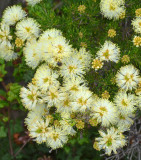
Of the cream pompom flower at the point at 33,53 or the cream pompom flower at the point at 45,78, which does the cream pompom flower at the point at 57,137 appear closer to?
the cream pompom flower at the point at 45,78

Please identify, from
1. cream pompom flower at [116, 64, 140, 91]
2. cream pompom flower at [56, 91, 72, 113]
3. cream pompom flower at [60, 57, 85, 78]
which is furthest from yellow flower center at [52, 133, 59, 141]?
cream pompom flower at [116, 64, 140, 91]

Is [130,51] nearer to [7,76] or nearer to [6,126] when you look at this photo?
[6,126]

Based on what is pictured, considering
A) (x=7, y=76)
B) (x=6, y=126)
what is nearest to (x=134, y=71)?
(x=6, y=126)

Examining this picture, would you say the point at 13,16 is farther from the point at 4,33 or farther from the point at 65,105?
the point at 65,105

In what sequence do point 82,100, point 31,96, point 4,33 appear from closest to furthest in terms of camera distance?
point 82,100, point 31,96, point 4,33

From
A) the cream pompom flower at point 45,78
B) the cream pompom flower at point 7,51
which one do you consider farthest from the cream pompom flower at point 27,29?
the cream pompom flower at point 45,78

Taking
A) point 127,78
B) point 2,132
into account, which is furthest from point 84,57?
point 2,132

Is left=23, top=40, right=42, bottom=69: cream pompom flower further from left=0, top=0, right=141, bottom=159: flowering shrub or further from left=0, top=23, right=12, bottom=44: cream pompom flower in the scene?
left=0, top=23, right=12, bottom=44: cream pompom flower
